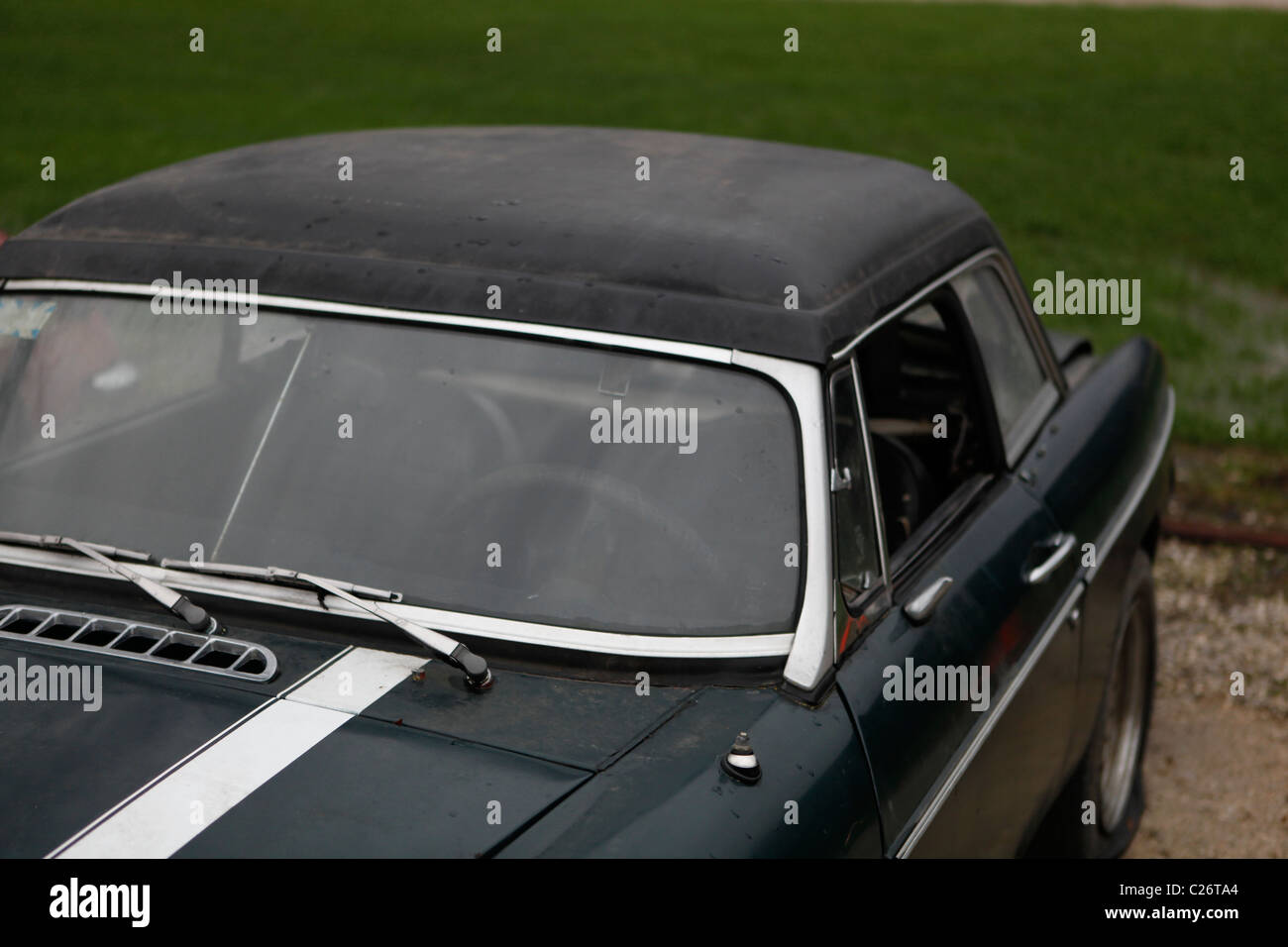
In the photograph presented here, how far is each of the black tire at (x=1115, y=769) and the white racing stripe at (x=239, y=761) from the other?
180cm

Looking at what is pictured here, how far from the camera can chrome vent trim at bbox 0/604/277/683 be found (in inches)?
87.6

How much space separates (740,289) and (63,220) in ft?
4.96

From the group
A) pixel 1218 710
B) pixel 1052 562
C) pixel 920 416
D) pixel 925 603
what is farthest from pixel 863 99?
pixel 925 603

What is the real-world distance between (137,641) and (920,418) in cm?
233

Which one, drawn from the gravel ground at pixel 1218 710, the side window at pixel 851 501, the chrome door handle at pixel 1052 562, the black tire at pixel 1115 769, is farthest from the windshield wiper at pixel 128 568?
the gravel ground at pixel 1218 710

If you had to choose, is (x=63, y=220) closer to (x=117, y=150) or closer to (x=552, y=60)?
(x=117, y=150)

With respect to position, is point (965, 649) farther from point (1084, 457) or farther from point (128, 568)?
point (128, 568)

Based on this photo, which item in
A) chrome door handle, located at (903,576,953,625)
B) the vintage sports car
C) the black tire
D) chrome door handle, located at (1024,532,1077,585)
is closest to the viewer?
the vintage sports car

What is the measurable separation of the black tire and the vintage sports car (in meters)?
0.53

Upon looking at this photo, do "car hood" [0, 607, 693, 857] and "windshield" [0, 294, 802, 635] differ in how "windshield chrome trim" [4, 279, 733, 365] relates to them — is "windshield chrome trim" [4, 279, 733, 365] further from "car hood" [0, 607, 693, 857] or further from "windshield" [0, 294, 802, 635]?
"car hood" [0, 607, 693, 857]

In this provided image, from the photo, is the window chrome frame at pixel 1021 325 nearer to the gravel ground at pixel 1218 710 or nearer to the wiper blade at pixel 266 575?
the wiper blade at pixel 266 575

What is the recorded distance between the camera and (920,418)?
386 cm

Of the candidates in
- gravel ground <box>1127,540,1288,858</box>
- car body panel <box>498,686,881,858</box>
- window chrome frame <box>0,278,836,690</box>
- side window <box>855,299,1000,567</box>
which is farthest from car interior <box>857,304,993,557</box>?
gravel ground <box>1127,540,1288,858</box>
